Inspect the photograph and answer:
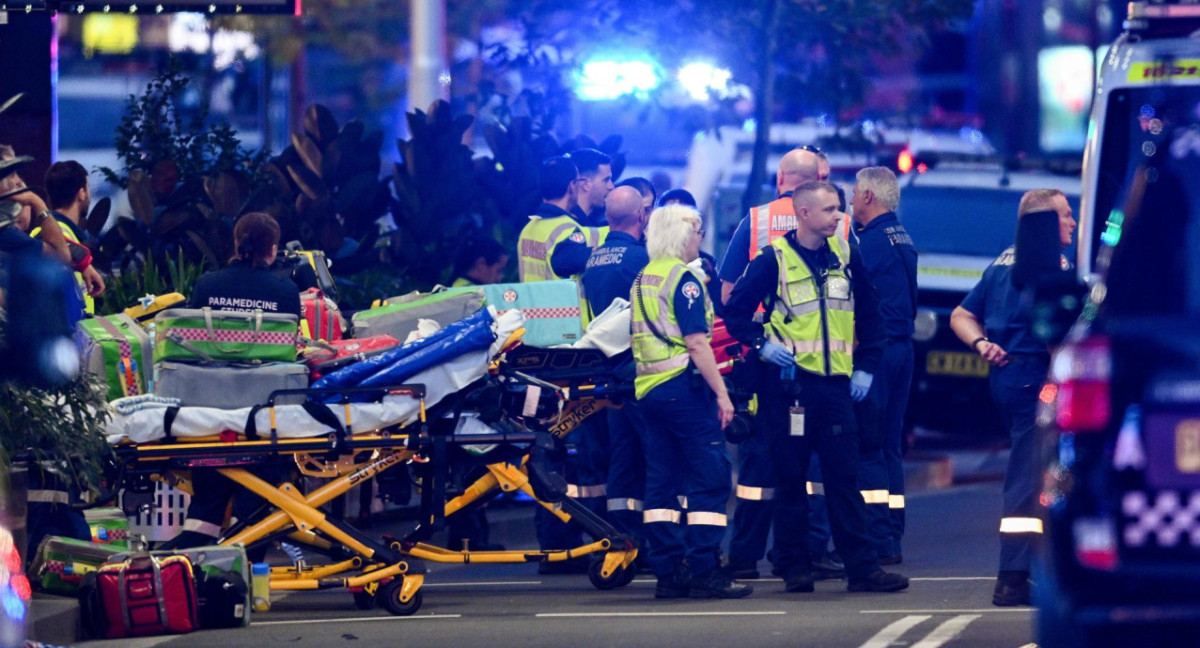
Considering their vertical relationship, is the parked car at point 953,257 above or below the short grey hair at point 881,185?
below

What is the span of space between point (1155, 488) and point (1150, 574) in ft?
0.69

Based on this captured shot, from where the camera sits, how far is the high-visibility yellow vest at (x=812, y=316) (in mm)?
9859

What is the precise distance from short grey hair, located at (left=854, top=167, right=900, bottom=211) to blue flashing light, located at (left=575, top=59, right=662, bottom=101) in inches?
257

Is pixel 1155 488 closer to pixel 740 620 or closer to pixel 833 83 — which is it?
pixel 740 620

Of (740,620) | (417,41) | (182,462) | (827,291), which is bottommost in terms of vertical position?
(740,620)

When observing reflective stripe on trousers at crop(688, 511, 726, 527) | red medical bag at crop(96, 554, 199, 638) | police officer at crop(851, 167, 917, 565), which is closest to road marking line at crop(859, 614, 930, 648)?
reflective stripe on trousers at crop(688, 511, 726, 527)

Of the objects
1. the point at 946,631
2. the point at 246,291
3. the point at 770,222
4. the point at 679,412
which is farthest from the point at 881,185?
the point at 246,291

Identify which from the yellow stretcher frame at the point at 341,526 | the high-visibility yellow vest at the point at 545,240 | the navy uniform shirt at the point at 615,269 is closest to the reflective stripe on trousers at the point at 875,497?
the navy uniform shirt at the point at 615,269

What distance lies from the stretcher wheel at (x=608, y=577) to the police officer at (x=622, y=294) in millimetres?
338

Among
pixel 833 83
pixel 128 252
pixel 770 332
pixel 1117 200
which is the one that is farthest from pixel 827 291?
pixel 833 83

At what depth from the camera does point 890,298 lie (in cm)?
1120

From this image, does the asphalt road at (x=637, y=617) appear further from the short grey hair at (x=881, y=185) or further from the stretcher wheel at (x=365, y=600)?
the short grey hair at (x=881, y=185)

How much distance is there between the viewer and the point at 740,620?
916 centimetres

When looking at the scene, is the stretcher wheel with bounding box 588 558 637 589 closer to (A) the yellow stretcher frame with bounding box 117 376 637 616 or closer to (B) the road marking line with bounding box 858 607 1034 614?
(A) the yellow stretcher frame with bounding box 117 376 637 616
